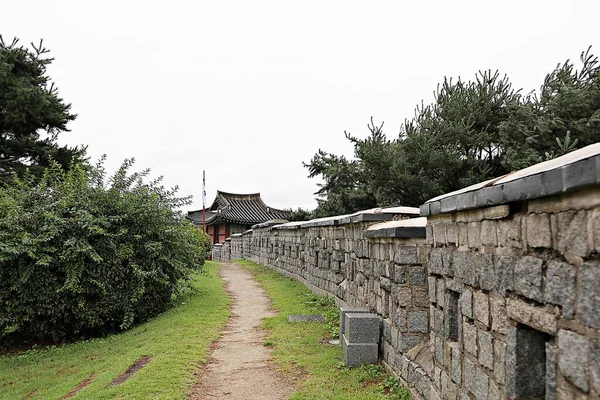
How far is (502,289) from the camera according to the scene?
10.3ft

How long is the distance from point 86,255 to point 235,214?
2690 centimetres

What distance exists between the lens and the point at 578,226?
2303mm

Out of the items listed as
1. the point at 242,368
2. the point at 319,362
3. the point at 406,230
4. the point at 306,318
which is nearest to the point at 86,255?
the point at 306,318

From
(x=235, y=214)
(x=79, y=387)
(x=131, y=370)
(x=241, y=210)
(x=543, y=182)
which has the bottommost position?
(x=79, y=387)

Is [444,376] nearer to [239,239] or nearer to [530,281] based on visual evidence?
[530,281]

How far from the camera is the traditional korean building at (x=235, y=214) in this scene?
3619 centimetres

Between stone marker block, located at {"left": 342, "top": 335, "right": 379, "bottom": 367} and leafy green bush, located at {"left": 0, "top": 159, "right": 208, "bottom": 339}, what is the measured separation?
5472 millimetres

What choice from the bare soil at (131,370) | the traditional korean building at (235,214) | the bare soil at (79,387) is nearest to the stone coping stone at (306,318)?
the bare soil at (131,370)

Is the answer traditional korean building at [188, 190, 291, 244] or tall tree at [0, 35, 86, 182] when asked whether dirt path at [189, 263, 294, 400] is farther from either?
traditional korean building at [188, 190, 291, 244]

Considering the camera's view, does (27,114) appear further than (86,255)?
Yes

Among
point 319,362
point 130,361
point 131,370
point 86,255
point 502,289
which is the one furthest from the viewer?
point 86,255

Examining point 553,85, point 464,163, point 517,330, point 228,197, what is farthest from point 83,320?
point 228,197

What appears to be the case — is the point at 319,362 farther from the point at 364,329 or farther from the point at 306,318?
the point at 306,318

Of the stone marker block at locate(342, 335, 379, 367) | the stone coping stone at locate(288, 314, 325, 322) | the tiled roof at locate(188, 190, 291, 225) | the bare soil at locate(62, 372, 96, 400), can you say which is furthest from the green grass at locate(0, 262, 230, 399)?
the tiled roof at locate(188, 190, 291, 225)
